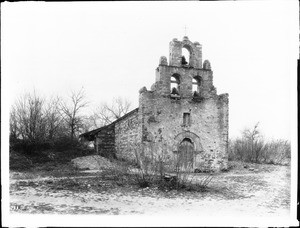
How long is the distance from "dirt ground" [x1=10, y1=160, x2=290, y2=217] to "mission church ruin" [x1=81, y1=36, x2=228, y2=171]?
6.33 m

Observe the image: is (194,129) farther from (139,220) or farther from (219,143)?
(139,220)

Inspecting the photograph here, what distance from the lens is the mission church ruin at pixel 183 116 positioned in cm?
1730

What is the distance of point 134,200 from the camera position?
8.49m

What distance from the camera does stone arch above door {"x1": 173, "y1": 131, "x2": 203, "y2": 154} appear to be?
57.6 ft

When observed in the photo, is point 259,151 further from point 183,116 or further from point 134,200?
point 134,200

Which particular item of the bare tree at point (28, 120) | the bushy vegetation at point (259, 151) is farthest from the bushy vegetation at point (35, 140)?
the bushy vegetation at point (259, 151)

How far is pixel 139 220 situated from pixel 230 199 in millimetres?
4087

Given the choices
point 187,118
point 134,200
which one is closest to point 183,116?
point 187,118

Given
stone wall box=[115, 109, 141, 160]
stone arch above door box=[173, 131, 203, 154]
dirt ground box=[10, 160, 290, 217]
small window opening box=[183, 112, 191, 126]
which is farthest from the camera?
stone wall box=[115, 109, 141, 160]

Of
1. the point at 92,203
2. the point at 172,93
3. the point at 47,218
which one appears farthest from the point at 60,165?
the point at 47,218

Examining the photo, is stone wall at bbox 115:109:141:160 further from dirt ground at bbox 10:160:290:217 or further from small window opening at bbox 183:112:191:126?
dirt ground at bbox 10:160:290:217

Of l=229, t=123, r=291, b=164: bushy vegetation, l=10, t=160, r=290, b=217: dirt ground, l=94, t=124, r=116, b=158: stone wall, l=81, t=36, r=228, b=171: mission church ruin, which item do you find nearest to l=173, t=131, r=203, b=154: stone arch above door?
l=81, t=36, r=228, b=171: mission church ruin

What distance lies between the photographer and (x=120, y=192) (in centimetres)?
956

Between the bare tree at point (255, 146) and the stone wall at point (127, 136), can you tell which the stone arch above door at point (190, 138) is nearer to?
the stone wall at point (127, 136)
